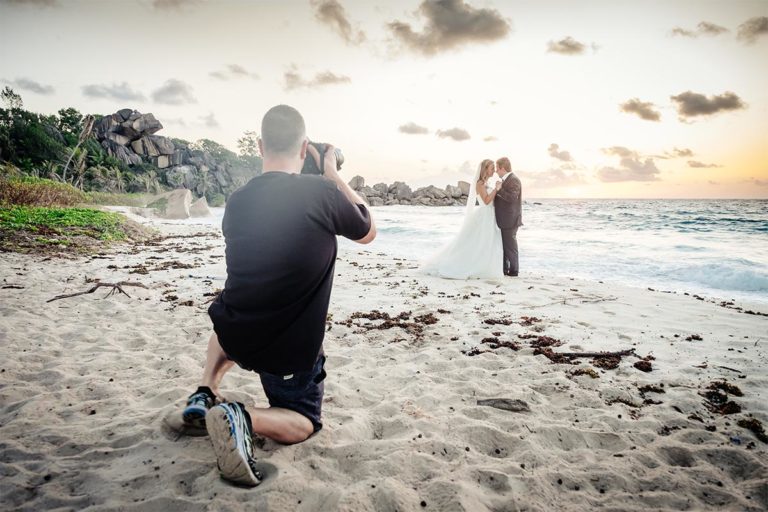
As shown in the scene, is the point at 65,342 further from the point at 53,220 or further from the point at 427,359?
the point at 53,220

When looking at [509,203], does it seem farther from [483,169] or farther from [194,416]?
[194,416]

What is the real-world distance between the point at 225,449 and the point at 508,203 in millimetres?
7246

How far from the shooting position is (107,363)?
332 cm

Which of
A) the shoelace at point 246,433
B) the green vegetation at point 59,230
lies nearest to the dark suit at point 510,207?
the shoelace at point 246,433

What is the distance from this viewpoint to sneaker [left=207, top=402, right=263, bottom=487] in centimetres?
177

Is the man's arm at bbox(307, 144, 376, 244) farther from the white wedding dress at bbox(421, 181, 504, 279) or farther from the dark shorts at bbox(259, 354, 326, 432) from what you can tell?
the white wedding dress at bbox(421, 181, 504, 279)

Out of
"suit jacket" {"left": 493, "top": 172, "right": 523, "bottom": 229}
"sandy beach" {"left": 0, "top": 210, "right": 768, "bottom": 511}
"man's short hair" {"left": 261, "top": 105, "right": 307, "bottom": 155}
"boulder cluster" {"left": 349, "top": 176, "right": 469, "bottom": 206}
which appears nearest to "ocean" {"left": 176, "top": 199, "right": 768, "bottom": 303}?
"suit jacket" {"left": 493, "top": 172, "right": 523, "bottom": 229}

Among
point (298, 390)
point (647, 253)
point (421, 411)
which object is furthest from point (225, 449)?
point (647, 253)

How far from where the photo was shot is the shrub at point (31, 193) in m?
12.7

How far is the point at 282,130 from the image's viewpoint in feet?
6.57

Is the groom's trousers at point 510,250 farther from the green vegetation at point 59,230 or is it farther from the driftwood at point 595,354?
the green vegetation at point 59,230

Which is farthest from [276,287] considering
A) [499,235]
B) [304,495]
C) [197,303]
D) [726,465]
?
[499,235]

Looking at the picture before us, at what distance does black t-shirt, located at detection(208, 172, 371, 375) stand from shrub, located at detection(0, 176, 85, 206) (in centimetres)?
1594

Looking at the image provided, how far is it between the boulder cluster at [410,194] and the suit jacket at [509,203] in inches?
1890
